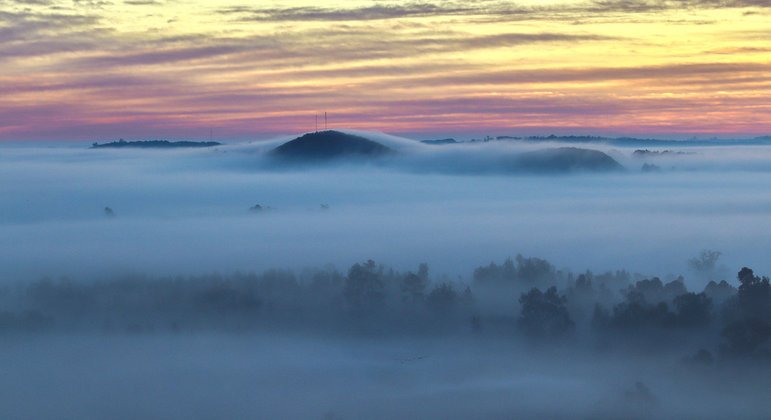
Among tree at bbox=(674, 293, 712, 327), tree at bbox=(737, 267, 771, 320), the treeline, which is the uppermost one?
tree at bbox=(737, 267, 771, 320)

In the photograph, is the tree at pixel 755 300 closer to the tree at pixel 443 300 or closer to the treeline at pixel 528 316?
the treeline at pixel 528 316

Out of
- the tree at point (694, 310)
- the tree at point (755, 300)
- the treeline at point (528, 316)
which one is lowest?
the treeline at point (528, 316)

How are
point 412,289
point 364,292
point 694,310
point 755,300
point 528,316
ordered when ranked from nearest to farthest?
1. point 755,300
2. point 694,310
3. point 528,316
4. point 364,292
5. point 412,289

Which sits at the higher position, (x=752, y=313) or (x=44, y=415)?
(x=752, y=313)

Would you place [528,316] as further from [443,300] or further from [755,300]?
[755,300]

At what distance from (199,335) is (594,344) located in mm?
72449

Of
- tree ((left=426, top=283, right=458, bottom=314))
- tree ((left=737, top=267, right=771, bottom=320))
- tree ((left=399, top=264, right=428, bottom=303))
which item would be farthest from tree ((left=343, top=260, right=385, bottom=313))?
tree ((left=737, top=267, right=771, bottom=320))

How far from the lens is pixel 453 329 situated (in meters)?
171

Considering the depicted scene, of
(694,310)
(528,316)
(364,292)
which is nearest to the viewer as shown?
(694,310)

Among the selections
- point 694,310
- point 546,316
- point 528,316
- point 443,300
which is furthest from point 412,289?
point 694,310

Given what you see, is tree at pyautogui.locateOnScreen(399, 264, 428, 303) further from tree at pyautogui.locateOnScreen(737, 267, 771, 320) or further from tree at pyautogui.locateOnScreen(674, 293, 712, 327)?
tree at pyautogui.locateOnScreen(737, 267, 771, 320)

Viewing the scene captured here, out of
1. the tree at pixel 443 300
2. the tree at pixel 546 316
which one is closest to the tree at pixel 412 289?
the tree at pixel 443 300

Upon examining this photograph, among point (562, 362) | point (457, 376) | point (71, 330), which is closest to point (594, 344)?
point (562, 362)

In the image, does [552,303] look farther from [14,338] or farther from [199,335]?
[14,338]
